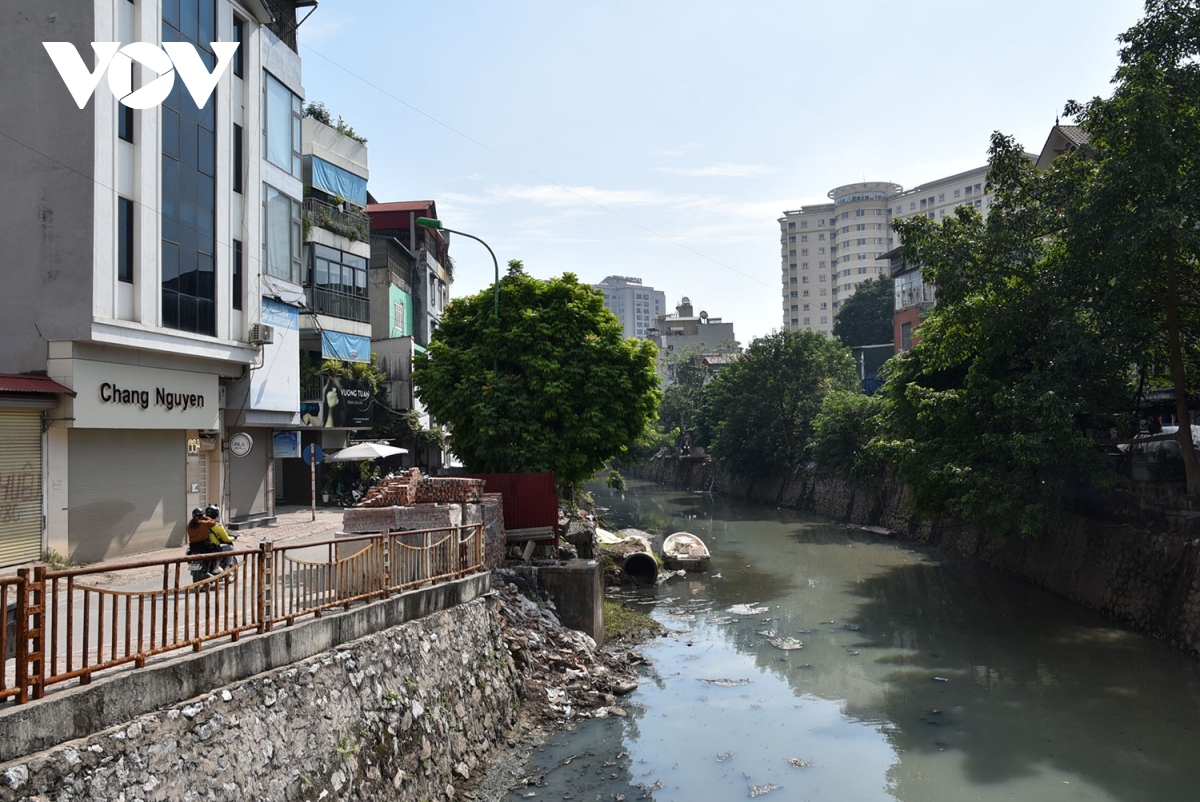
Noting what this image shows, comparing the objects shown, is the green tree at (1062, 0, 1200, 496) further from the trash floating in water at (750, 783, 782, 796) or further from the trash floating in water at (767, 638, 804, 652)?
the trash floating in water at (750, 783, 782, 796)

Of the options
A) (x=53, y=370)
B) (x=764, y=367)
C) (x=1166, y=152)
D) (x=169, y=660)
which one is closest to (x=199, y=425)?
(x=53, y=370)

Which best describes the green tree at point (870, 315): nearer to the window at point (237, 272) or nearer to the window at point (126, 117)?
the window at point (237, 272)

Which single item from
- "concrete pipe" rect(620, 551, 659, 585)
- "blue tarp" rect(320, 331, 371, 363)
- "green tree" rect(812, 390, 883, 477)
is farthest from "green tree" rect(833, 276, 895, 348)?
"blue tarp" rect(320, 331, 371, 363)

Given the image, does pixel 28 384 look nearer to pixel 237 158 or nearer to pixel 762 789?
pixel 237 158

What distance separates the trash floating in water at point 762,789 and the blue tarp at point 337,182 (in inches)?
1070

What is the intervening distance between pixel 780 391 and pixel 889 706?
41.1 meters

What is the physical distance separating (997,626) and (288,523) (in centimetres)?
2042

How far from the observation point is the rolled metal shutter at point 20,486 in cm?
1481

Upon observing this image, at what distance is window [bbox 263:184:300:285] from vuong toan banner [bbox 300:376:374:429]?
6812 mm

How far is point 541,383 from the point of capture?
78.1 ft

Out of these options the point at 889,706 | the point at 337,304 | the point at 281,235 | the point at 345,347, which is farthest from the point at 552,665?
the point at 337,304

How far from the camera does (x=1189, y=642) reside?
1950cm

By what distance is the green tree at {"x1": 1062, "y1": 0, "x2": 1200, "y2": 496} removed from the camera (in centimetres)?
1934

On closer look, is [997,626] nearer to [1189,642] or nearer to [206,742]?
[1189,642]
